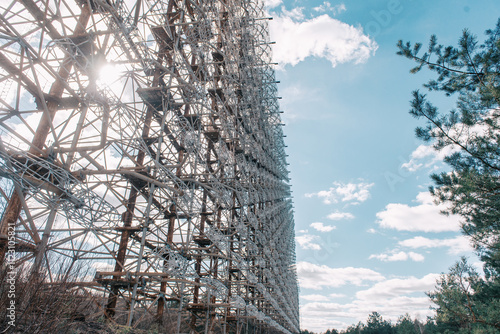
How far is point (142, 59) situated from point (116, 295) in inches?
319

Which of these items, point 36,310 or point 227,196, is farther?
point 227,196

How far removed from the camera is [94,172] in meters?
9.08

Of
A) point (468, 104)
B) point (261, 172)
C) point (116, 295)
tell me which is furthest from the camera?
point (261, 172)

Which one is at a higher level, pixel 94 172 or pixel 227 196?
pixel 227 196

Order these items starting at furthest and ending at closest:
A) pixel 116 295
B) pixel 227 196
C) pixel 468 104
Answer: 1. pixel 227 196
2. pixel 116 295
3. pixel 468 104

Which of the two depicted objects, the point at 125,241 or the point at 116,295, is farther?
the point at 125,241

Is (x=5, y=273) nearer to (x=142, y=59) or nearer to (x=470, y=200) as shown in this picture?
(x=142, y=59)

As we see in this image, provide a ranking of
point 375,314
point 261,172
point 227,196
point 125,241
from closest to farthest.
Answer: point 125,241
point 227,196
point 261,172
point 375,314

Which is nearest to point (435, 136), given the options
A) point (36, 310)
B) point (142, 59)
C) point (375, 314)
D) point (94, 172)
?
point (142, 59)

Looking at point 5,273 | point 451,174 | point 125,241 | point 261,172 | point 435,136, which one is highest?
point 261,172

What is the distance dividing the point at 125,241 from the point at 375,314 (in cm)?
8691

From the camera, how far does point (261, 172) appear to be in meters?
23.8

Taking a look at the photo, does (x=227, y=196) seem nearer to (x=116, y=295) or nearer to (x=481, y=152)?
(x=116, y=295)

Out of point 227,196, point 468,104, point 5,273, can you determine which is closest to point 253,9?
point 227,196
